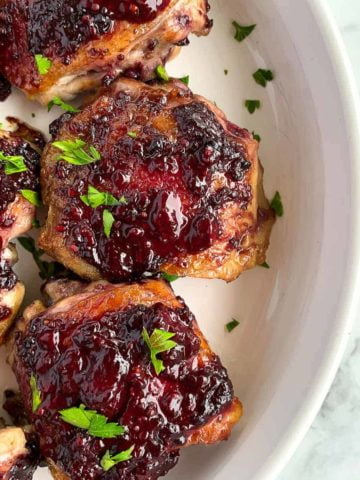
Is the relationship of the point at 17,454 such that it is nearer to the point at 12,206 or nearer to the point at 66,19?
the point at 12,206

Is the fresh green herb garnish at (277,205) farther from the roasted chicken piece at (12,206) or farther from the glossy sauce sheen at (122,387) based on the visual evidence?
the roasted chicken piece at (12,206)

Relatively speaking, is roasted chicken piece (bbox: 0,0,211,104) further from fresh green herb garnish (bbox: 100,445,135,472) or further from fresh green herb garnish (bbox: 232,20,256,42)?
fresh green herb garnish (bbox: 100,445,135,472)

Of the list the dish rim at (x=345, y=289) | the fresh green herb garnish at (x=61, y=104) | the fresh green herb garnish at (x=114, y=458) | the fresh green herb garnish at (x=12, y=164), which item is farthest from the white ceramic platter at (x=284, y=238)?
the fresh green herb garnish at (x=114, y=458)

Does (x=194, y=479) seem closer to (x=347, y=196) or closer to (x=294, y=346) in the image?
(x=294, y=346)

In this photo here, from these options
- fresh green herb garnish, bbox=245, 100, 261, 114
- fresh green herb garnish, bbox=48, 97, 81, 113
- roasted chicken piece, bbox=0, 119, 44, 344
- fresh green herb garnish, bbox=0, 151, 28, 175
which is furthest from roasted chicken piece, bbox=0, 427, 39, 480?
fresh green herb garnish, bbox=245, 100, 261, 114

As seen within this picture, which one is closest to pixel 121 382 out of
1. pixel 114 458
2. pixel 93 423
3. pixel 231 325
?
pixel 93 423

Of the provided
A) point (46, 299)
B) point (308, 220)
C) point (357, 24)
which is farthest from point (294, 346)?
point (357, 24)
